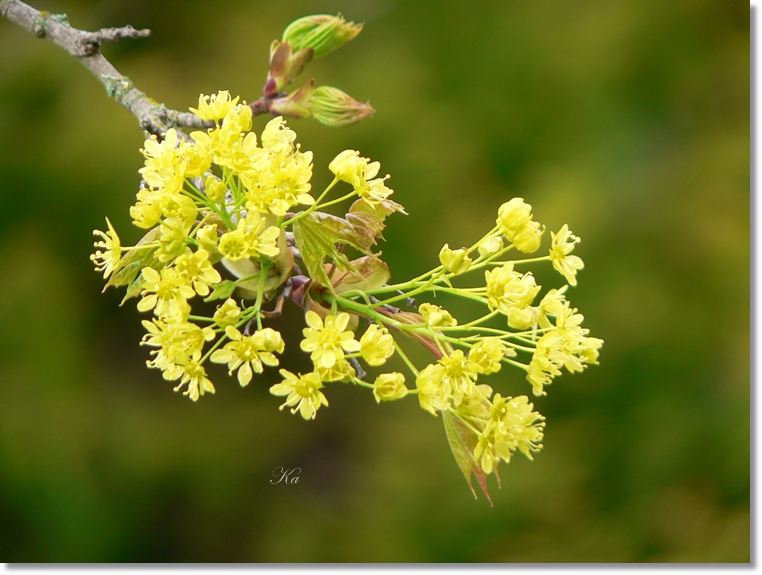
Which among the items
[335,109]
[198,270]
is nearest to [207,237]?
[198,270]

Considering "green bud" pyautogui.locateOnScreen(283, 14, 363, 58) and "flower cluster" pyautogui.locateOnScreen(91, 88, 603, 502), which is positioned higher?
"green bud" pyautogui.locateOnScreen(283, 14, 363, 58)

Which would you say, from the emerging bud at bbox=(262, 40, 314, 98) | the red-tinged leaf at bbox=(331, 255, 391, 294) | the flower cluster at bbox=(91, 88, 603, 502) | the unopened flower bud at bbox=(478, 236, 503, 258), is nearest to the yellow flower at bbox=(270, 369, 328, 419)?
the flower cluster at bbox=(91, 88, 603, 502)

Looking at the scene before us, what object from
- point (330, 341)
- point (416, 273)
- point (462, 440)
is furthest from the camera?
point (416, 273)

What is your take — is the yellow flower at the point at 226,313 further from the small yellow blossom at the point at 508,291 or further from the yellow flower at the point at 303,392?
the small yellow blossom at the point at 508,291

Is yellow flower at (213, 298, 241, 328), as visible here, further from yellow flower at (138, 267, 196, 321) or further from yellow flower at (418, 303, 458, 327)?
yellow flower at (418, 303, 458, 327)

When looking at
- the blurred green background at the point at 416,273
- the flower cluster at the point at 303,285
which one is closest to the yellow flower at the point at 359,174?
the flower cluster at the point at 303,285

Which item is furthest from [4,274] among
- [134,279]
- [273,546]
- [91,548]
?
[134,279]

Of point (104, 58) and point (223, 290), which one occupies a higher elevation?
point (104, 58)

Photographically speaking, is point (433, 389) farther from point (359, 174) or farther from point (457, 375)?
point (359, 174)
